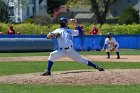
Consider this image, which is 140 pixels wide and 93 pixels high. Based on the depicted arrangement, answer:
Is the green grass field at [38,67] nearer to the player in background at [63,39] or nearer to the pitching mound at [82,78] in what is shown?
the player in background at [63,39]

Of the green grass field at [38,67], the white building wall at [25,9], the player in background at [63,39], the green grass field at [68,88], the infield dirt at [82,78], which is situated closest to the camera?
the green grass field at [68,88]

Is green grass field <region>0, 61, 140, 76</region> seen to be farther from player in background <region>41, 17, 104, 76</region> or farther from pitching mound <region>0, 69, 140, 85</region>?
pitching mound <region>0, 69, 140, 85</region>

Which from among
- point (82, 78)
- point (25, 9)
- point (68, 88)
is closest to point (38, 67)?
point (82, 78)

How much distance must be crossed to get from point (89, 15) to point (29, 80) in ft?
282

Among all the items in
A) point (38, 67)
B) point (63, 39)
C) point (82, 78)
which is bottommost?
point (38, 67)

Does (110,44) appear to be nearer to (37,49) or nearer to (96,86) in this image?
(37,49)

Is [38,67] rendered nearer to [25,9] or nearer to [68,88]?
[68,88]

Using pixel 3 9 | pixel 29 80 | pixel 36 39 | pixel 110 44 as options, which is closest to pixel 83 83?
pixel 29 80

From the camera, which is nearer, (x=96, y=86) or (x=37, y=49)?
(x=96, y=86)

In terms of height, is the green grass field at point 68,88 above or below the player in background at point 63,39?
Result: below

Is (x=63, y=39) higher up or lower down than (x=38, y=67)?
higher up

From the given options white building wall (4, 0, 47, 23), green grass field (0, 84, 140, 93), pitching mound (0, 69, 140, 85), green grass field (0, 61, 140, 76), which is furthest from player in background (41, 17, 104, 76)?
white building wall (4, 0, 47, 23)

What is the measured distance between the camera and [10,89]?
12445mm

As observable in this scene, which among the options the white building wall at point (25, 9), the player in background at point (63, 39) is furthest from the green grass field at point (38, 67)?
the white building wall at point (25, 9)
